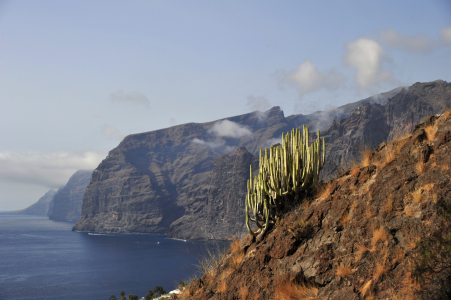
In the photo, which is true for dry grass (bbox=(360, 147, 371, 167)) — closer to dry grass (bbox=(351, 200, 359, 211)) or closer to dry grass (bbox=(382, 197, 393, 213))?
dry grass (bbox=(351, 200, 359, 211))

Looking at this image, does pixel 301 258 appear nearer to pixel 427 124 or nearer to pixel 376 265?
pixel 376 265

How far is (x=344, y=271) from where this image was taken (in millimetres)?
7215

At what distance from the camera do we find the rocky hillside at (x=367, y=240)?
6273 millimetres

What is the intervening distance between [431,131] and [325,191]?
335 cm

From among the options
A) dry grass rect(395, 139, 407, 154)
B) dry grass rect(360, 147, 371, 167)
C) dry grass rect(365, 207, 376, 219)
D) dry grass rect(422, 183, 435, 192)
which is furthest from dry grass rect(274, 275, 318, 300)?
dry grass rect(395, 139, 407, 154)

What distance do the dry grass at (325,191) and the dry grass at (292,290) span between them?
2967 mm

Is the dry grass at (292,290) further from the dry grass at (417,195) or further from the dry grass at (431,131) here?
the dry grass at (431,131)

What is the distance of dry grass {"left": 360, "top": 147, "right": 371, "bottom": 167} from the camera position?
10326mm

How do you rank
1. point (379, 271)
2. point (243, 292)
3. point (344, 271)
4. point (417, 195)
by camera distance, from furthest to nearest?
point (243, 292) → point (417, 195) → point (344, 271) → point (379, 271)

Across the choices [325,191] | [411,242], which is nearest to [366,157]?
[325,191]

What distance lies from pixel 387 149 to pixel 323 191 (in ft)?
7.38

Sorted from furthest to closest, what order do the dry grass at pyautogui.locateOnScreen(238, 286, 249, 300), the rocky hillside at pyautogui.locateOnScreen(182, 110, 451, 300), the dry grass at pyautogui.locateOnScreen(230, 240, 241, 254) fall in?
1. the dry grass at pyautogui.locateOnScreen(230, 240, 241, 254)
2. the dry grass at pyautogui.locateOnScreen(238, 286, 249, 300)
3. the rocky hillside at pyautogui.locateOnScreen(182, 110, 451, 300)

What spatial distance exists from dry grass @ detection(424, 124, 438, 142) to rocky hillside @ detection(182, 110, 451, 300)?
0.08 ft

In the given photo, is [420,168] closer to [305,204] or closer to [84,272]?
[305,204]
